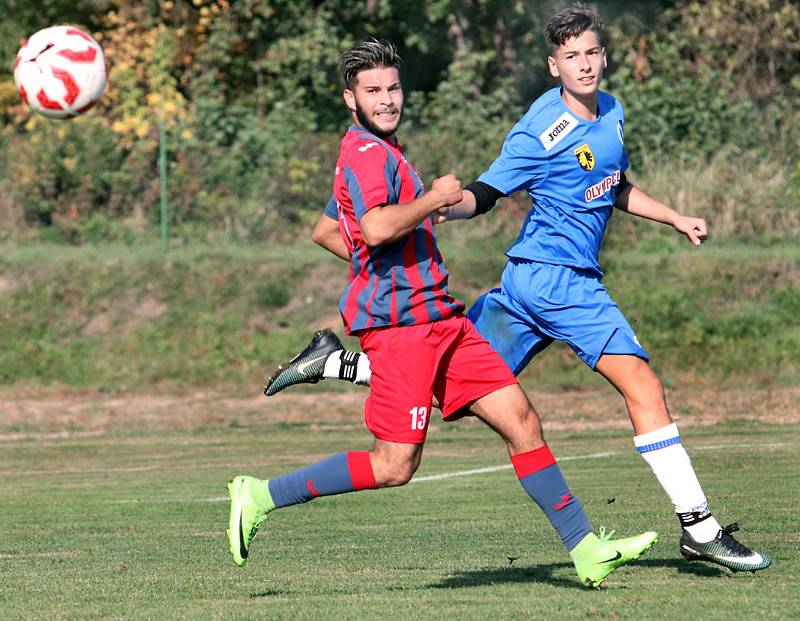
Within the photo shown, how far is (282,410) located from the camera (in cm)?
1748

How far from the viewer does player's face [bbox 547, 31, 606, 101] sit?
6746 millimetres

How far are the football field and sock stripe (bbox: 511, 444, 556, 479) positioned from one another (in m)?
0.49

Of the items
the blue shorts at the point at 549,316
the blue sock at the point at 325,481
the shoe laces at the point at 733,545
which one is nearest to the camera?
the blue sock at the point at 325,481

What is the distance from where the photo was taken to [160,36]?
24891mm

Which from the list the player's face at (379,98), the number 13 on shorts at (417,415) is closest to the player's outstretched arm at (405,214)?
the player's face at (379,98)

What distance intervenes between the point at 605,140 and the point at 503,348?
3.47 ft

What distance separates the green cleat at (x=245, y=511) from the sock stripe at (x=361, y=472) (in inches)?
14.9

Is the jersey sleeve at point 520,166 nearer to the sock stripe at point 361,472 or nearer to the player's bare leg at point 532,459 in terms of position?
the player's bare leg at point 532,459

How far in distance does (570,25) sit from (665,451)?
6.41 feet

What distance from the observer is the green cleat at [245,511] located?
6254 mm

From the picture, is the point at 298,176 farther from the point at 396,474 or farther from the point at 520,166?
the point at 396,474

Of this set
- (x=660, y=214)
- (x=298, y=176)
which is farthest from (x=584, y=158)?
(x=298, y=176)

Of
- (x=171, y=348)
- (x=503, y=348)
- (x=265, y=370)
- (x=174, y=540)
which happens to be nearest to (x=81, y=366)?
(x=171, y=348)

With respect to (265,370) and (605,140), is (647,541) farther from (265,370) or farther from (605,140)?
(265,370)
